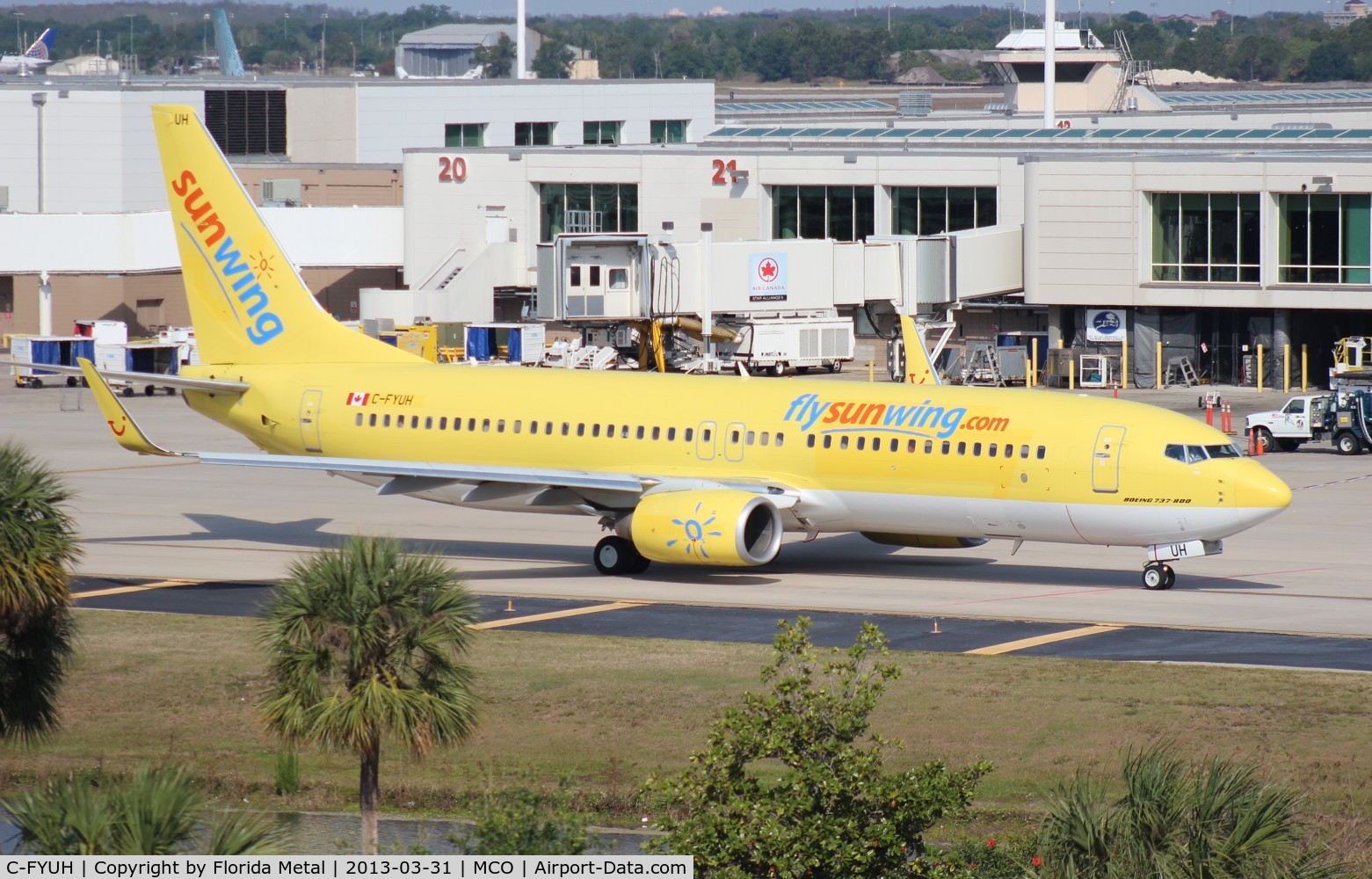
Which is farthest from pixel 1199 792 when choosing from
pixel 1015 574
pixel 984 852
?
pixel 1015 574

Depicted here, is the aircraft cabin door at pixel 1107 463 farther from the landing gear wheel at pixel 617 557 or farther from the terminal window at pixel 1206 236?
the terminal window at pixel 1206 236

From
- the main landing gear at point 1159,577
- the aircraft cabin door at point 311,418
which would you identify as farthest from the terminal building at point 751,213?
the main landing gear at point 1159,577

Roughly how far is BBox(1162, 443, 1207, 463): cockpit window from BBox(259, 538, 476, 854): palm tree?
69.8ft

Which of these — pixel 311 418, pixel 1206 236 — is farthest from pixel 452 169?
pixel 311 418

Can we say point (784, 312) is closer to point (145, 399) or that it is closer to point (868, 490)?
point (145, 399)

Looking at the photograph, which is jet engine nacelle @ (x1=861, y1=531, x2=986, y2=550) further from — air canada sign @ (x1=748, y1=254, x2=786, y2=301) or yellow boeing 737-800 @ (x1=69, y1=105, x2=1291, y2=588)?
air canada sign @ (x1=748, y1=254, x2=786, y2=301)

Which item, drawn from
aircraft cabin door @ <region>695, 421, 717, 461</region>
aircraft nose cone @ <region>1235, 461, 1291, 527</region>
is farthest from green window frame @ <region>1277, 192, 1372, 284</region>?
aircraft cabin door @ <region>695, 421, 717, 461</region>

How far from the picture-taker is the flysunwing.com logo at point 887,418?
124ft

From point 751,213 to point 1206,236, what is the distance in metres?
21.5

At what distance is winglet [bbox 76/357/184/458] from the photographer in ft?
124

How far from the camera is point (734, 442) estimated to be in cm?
3919

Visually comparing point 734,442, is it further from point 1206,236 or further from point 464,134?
point 464,134

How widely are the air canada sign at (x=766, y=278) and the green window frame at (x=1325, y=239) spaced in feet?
66.2

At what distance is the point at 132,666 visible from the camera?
3158 centimetres
